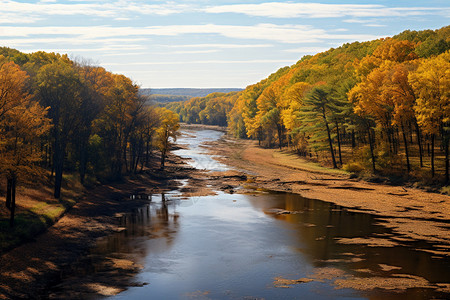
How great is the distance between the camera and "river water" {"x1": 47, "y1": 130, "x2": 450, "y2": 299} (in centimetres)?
2730

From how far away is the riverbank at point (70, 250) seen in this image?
2742cm

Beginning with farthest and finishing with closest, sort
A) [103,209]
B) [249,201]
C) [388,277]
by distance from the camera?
[249,201] < [103,209] < [388,277]

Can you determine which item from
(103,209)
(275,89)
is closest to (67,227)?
(103,209)

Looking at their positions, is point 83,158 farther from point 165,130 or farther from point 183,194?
point 165,130

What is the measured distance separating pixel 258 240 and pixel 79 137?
3114 cm

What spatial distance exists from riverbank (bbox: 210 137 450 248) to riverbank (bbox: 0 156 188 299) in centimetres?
2052

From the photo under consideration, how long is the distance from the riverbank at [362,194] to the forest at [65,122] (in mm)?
20631

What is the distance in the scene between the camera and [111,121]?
220 feet

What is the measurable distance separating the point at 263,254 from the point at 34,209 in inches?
922

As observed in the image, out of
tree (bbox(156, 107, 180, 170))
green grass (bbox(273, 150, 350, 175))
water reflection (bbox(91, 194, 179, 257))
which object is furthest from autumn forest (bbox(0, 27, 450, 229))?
water reflection (bbox(91, 194, 179, 257))

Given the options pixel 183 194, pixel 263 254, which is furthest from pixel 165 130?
pixel 263 254

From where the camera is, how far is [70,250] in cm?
3525

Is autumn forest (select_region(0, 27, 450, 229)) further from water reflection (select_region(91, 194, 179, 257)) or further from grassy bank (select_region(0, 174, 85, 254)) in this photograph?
water reflection (select_region(91, 194, 179, 257))

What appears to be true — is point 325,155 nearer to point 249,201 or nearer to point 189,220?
point 249,201
